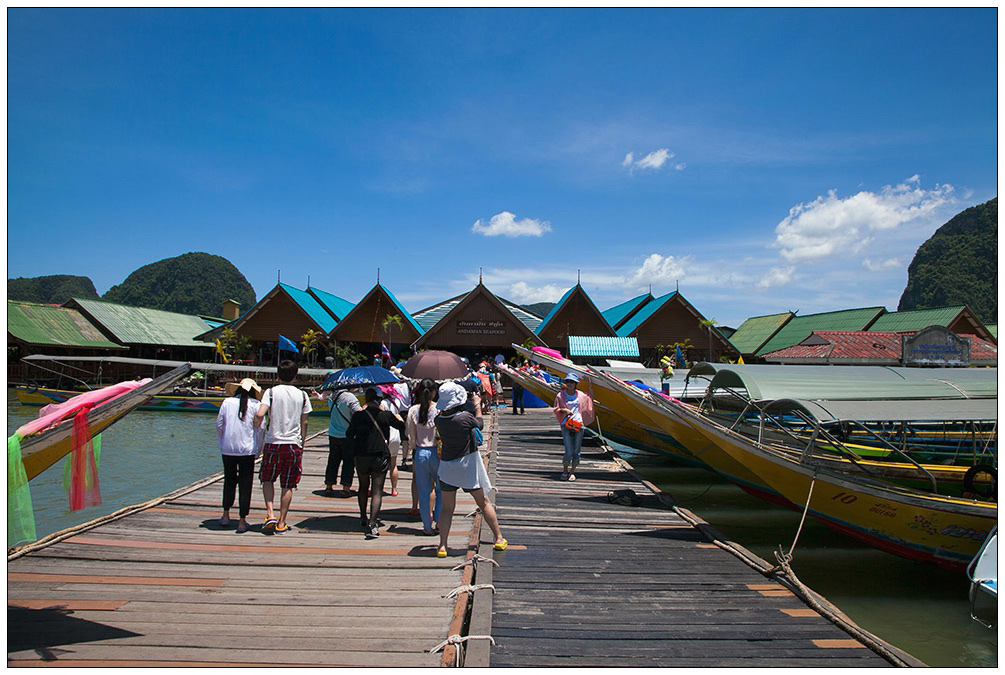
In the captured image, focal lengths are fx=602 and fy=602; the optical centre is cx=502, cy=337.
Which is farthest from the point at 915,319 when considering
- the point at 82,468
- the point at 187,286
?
the point at 187,286

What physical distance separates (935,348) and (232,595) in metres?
30.3

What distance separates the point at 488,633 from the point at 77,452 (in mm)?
2960

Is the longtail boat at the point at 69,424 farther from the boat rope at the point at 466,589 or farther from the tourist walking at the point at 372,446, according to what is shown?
the boat rope at the point at 466,589

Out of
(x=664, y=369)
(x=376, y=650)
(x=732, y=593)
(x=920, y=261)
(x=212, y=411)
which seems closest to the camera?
(x=376, y=650)

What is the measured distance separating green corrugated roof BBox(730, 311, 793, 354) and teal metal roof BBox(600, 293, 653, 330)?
9.24 m

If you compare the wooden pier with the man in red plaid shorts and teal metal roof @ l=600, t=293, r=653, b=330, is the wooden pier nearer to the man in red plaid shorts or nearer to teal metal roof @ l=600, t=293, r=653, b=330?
the man in red plaid shorts

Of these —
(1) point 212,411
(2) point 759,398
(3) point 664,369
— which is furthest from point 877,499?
(1) point 212,411

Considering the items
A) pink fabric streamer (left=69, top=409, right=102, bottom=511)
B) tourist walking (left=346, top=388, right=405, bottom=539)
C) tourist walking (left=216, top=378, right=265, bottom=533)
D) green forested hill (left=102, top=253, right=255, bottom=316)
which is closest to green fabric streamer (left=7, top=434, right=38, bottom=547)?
pink fabric streamer (left=69, top=409, right=102, bottom=511)

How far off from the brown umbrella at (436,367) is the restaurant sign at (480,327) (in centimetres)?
2158

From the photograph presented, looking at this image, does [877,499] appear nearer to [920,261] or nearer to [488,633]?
[488,633]

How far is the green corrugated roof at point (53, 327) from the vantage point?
28.8 m

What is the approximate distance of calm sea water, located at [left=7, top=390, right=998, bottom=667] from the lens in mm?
6059

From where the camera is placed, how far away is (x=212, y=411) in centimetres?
2614

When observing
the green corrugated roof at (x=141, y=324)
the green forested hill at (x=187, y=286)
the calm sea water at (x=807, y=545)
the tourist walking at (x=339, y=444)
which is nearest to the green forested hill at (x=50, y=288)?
the green forested hill at (x=187, y=286)
